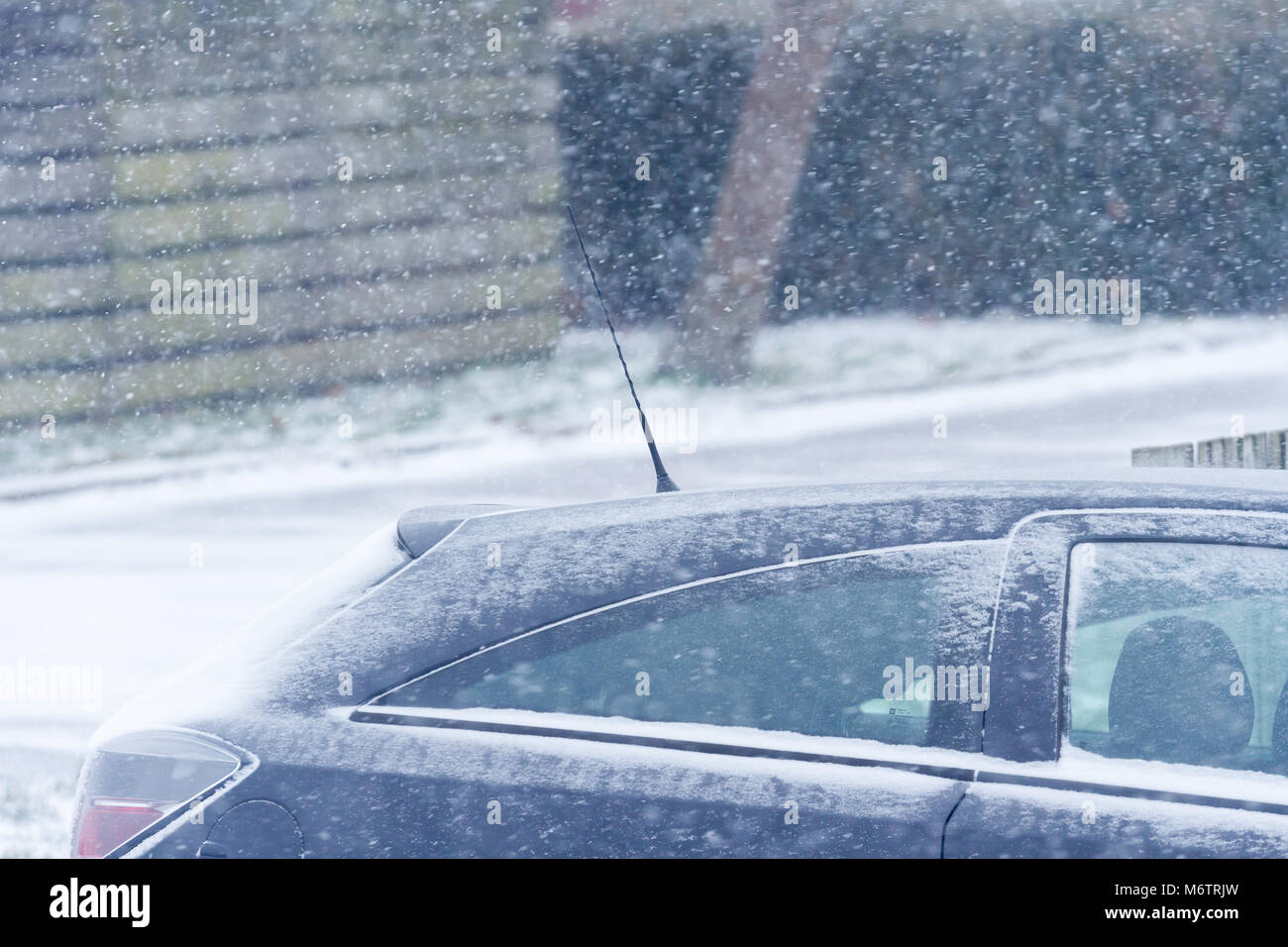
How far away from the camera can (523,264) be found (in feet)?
32.7

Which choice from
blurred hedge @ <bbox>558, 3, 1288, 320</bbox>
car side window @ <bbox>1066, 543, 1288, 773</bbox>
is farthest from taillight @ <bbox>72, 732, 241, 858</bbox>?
blurred hedge @ <bbox>558, 3, 1288, 320</bbox>

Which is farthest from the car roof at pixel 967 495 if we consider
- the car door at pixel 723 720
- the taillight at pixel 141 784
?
the taillight at pixel 141 784

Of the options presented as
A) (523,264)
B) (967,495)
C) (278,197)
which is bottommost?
(967,495)

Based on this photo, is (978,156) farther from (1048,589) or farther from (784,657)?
(784,657)

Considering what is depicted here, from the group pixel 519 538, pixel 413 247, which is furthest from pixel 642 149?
pixel 519 538

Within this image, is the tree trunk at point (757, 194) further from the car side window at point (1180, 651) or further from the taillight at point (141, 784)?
the taillight at point (141, 784)

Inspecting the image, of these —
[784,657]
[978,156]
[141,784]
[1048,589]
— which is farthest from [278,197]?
[1048,589]

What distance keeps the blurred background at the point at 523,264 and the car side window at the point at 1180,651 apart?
6481 millimetres

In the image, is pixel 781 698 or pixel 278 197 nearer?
pixel 781 698

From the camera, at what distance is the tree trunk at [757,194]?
33.8 ft

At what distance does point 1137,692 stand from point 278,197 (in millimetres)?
9289
